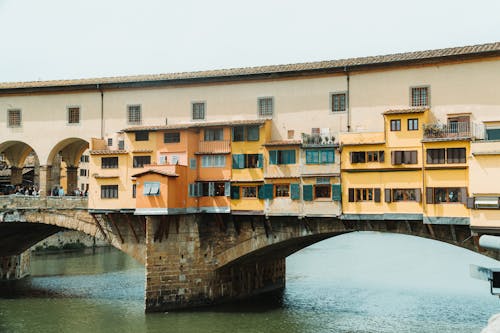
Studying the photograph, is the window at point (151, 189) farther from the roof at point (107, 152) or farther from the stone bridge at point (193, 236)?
the roof at point (107, 152)

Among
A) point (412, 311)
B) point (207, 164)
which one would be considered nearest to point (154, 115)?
point (207, 164)

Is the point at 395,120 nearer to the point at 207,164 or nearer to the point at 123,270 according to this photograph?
the point at 207,164

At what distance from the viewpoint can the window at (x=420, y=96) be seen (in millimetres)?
28344

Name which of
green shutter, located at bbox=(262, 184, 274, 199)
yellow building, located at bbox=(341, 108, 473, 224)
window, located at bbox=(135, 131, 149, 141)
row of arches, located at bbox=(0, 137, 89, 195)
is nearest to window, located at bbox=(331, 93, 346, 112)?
yellow building, located at bbox=(341, 108, 473, 224)

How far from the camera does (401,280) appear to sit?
40.6 metres

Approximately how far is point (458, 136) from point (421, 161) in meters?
2.03

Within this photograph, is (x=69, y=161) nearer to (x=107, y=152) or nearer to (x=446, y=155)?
(x=107, y=152)

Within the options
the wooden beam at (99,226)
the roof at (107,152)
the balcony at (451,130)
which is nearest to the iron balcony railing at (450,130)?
the balcony at (451,130)

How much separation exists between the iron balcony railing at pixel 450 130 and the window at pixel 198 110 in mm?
12501

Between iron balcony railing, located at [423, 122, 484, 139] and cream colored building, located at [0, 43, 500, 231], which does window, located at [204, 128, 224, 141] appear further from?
iron balcony railing, located at [423, 122, 484, 139]

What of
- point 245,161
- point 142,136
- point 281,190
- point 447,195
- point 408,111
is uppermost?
point 408,111

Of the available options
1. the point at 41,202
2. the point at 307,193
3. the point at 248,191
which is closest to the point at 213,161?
the point at 248,191

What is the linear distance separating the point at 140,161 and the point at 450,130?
16.8 m

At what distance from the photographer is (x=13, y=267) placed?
44719 millimetres
